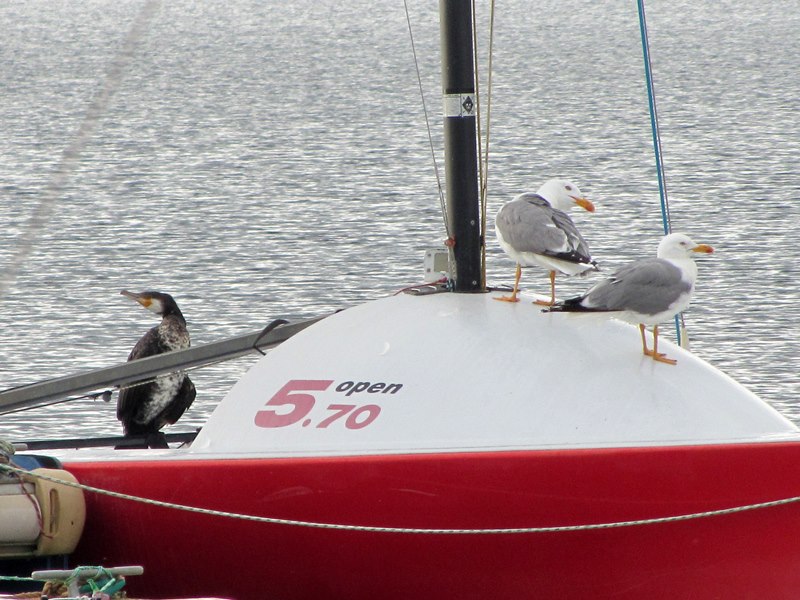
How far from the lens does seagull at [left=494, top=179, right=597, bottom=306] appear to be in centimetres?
580

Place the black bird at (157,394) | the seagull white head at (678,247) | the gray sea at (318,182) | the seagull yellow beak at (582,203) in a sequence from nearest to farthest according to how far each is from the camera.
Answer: the seagull white head at (678,247)
the seagull yellow beak at (582,203)
the black bird at (157,394)
the gray sea at (318,182)

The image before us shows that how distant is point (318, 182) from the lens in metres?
24.1

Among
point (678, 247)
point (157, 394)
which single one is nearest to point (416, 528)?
point (678, 247)

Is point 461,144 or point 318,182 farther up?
point 461,144

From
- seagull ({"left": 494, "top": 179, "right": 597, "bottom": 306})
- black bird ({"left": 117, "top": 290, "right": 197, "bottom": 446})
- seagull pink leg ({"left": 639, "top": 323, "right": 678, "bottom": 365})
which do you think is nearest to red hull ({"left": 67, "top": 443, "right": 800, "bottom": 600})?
seagull pink leg ({"left": 639, "top": 323, "right": 678, "bottom": 365})

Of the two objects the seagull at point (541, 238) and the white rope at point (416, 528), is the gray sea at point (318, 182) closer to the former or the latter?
the seagull at point (541, 238)

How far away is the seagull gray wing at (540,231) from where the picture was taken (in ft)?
19.0

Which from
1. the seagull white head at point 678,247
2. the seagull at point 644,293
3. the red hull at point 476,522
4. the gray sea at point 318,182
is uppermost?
the seagull white head at point 678,247

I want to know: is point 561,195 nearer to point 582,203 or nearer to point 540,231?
point 582,203

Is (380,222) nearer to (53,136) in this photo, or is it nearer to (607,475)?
(53,136)

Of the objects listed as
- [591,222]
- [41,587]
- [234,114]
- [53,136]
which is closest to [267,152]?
[53,136]

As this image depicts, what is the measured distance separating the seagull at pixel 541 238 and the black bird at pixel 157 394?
226 centimetres

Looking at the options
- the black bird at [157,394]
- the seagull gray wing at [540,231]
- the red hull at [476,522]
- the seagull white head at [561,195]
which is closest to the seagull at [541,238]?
the seagull gray wing at [540,231]

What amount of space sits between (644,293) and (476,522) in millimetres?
985
